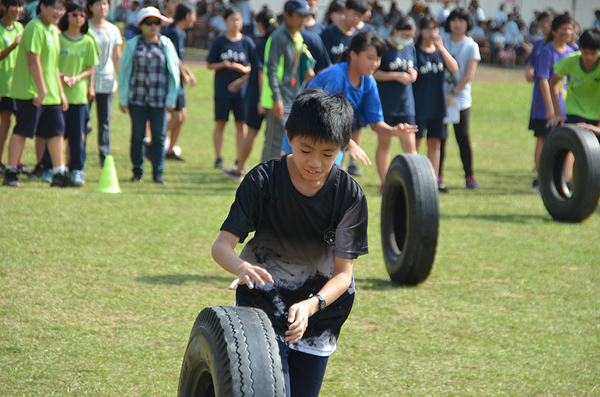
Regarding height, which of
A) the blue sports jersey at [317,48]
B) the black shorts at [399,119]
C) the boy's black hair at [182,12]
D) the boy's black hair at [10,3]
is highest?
the boy's black hair at [182,12]

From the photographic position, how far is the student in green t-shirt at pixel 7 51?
775 centimetres

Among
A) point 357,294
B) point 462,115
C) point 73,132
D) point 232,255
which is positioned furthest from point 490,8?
point 232,255

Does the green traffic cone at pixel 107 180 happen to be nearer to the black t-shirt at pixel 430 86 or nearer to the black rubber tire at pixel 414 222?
the black rubber tire at pixel 414 222

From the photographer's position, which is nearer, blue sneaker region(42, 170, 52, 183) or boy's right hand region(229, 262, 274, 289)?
boy's right hand region(229, 262, 274, 289)

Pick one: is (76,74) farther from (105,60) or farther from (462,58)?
(462,58)

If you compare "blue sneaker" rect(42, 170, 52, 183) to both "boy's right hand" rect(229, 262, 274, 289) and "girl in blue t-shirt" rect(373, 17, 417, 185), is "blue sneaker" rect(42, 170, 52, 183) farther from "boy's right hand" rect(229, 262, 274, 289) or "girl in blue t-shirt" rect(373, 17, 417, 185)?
"boy's right hand" rect(229, 262, 274, 289)

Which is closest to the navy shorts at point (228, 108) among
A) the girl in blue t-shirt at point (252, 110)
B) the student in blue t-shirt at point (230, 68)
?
the student in blue t-shirt at point (230, 68)

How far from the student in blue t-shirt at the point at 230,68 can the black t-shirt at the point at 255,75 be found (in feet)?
1.30

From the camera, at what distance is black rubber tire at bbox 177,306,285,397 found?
2094mm

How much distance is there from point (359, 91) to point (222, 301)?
6.34ft

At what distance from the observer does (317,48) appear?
828cm

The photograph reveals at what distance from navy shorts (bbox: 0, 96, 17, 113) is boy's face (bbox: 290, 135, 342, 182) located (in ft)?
21.8

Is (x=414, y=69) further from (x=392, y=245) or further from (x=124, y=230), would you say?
(x=124, y=230)

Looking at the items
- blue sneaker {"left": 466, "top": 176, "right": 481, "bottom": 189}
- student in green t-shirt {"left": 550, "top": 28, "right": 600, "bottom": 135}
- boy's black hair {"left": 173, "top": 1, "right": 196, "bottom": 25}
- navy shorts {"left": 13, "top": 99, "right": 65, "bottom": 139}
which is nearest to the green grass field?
navy shorts {"left": 13, "top": 99, "right": 65, "bottom": 139}
